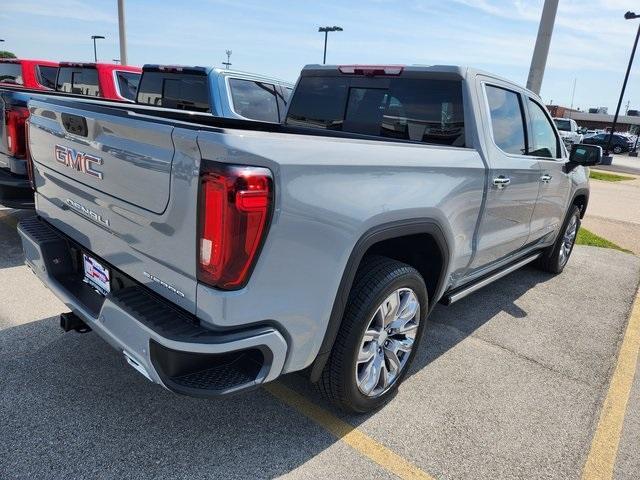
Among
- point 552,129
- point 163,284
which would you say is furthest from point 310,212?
point 552,129

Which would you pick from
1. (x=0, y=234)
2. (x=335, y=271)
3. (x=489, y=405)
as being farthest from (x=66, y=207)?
(x=0, y=234)

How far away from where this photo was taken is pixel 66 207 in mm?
2658

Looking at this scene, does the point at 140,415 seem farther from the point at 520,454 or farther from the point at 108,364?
the point at 520,454

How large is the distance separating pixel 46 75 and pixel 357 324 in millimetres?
10698

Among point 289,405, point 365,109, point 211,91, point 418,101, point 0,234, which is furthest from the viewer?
point 211,91

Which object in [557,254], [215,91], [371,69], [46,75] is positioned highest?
[371,69]

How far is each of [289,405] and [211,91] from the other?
162 inches

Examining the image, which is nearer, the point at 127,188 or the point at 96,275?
the point at 127,188

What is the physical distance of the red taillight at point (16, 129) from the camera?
14.6 feet

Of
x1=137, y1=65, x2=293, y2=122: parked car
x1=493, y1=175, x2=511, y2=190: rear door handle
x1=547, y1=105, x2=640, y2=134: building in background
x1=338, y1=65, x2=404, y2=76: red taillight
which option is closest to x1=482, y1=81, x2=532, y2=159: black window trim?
x1=493, y1=175, x2=511, y2=190: rear door handle

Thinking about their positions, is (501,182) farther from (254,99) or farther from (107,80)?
(107,80)

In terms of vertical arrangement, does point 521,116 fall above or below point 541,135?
above

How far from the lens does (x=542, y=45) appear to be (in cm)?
1112

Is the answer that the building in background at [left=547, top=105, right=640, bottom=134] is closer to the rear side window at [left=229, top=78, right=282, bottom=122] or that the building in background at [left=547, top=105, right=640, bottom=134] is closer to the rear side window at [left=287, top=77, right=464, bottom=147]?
the rear side window at [left=229, top=78, right=282, bottom=122]
